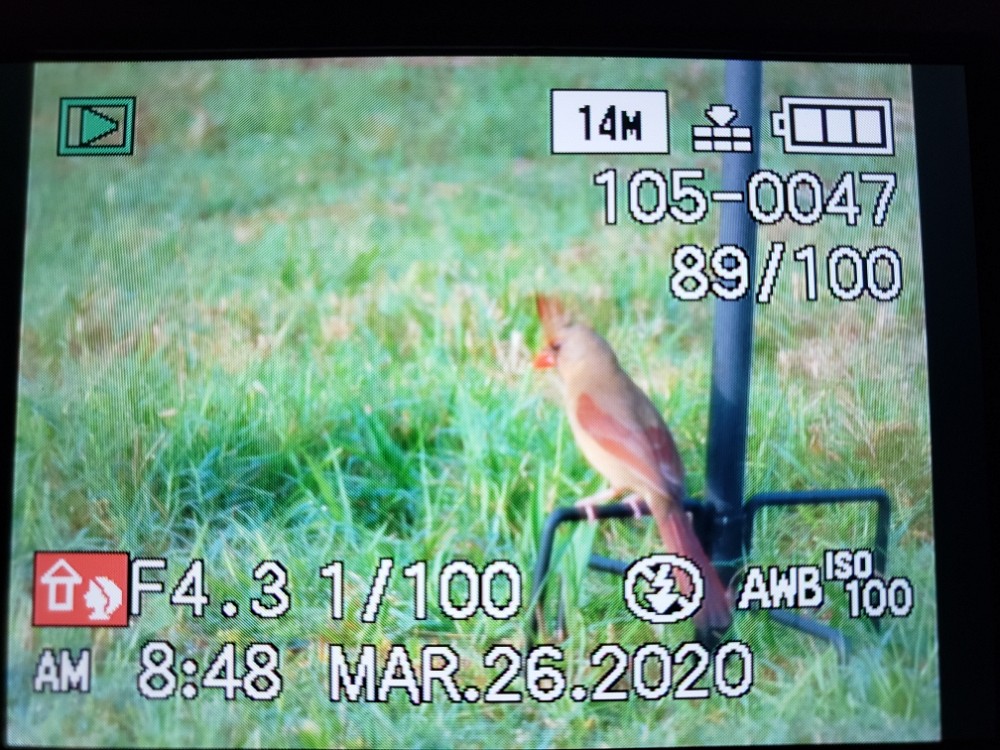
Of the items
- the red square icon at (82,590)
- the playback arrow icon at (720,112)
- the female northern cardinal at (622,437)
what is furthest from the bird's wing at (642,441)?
the red square icon at (82,590)

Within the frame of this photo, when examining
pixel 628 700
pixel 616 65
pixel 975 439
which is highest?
pixel 616 65

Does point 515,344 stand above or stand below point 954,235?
below

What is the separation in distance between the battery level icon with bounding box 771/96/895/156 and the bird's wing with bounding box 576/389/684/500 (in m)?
0.39

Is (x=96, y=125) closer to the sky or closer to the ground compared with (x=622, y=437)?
closer to the sky

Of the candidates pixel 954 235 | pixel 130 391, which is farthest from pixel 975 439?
pixel 130 391

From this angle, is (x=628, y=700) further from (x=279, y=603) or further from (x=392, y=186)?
(x=392, y=186)

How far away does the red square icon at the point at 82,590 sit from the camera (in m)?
1.03

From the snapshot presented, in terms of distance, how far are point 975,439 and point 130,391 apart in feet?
3.48

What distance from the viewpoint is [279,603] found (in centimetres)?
103

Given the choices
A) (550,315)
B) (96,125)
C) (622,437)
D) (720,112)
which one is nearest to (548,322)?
(550,315)

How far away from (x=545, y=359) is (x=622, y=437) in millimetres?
135

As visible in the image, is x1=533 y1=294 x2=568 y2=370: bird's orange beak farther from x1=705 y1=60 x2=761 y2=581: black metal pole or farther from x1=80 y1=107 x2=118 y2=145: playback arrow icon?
x1=80 y1=107 x2=118 y2=145: playback arrow icon

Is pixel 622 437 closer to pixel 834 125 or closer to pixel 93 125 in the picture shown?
pixel 834 125

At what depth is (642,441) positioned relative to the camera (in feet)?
3.45
